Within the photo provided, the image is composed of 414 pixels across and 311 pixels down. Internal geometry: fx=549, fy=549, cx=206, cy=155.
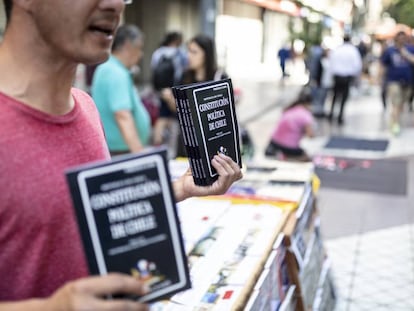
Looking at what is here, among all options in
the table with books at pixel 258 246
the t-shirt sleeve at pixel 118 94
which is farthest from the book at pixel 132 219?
the t-shirt sleeve at pixel 118 94

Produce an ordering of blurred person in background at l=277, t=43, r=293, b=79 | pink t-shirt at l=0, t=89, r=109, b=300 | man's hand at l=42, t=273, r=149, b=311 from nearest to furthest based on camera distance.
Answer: man's hand at l=42, t=273, r=149, b=311 → pink t-shirt at l=0, t=89, r=109, b=300 → blurred person in background at l=277, t=43, r=293, b=79

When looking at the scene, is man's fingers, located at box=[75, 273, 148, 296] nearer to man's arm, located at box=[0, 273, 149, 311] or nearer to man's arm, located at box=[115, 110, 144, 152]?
man's arm, located at box=[0, 273, 149, 311]

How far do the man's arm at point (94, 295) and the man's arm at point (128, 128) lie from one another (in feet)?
9.04

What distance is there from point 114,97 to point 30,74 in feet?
8.38

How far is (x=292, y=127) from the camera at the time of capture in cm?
596

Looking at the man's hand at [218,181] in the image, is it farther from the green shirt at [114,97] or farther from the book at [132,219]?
the green shirt at [114,97]

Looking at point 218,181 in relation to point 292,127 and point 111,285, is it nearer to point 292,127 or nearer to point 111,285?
point 111,285

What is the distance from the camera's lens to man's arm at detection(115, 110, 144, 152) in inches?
143

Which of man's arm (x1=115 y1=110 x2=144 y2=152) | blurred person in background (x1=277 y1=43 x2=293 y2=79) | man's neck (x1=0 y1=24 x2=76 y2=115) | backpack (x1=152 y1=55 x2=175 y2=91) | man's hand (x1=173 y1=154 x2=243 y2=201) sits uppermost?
man's neck (x1=0 y1=24 x2=76 y2=115)

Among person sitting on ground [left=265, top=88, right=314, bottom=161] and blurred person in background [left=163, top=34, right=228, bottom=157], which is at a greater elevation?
blurred person in background [left=163, top=34, right=228, bottom=157]

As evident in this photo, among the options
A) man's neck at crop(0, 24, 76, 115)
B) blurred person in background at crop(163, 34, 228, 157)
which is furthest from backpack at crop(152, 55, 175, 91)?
man's neck at crop(0, 24, 76, 115)

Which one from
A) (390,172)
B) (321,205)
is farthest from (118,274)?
(390,172)

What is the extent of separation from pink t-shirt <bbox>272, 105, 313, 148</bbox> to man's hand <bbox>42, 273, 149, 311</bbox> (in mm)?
5212

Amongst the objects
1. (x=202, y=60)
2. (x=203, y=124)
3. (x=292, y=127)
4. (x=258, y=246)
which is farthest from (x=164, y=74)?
(x=203, y=124)
